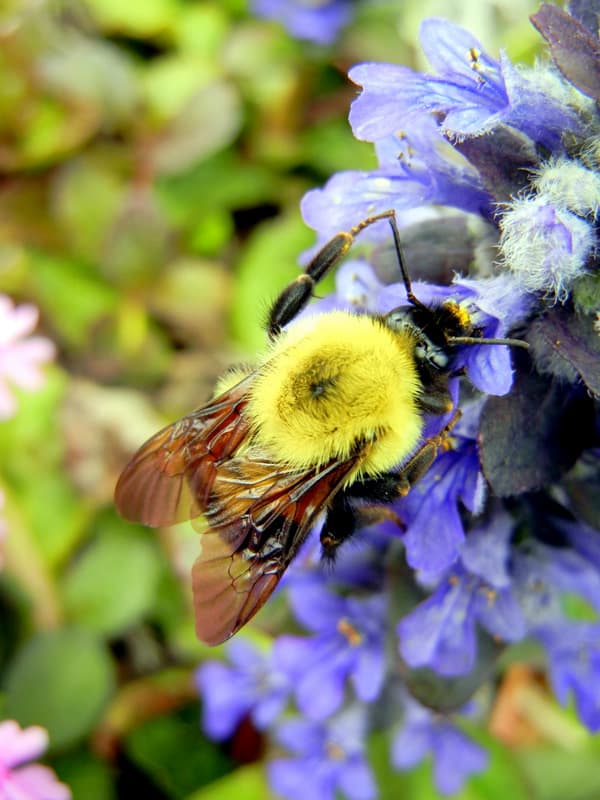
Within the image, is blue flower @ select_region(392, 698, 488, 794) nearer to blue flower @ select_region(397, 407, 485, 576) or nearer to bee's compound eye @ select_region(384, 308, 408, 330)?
blue flower @ select_region(397, 407, 485, 576)

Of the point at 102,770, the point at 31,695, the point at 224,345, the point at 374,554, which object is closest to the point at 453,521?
the point at 374,554

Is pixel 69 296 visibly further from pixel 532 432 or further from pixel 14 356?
pixel 532 432

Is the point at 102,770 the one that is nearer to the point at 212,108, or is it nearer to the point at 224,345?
the point at 224,345

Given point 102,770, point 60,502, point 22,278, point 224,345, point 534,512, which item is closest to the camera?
point 534,512

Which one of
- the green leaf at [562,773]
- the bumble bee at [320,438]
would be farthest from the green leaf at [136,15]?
the green leaf at [562,773]

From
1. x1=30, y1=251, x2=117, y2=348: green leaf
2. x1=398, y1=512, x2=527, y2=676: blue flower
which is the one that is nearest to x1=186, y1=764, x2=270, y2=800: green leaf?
x1=398, y1=512, x2=527, y2=676: blue flower

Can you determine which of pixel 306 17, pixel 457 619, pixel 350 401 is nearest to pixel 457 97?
pixel 350 401

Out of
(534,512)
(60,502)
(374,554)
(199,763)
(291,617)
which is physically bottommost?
(199,763)

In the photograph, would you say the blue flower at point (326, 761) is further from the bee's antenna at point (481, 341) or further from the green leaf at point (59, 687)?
the bee's antenna at point (481, 341)
